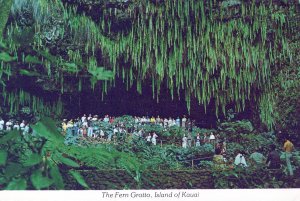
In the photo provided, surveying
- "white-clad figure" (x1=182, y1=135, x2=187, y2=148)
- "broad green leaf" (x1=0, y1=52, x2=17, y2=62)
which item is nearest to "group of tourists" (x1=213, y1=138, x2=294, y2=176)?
"white-clad figure" (x1=182, y1=135, x2=187, y2=148)

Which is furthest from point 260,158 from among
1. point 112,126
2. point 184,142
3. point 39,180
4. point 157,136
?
point 39,180

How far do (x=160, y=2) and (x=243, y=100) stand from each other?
61cm

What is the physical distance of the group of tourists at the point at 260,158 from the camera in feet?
5.22

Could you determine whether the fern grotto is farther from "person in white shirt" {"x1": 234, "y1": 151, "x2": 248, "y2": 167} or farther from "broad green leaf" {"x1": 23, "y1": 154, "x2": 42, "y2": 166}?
"broad green leaf" {"x1": 23, "y1": 154, "x2": 42, "y2": 166}

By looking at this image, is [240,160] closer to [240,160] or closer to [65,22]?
[240,160]

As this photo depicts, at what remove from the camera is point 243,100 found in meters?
1.78

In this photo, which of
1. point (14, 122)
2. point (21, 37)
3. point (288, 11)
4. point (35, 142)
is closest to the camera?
point (21, 37)

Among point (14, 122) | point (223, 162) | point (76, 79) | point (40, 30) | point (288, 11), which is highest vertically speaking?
point (288, 11)

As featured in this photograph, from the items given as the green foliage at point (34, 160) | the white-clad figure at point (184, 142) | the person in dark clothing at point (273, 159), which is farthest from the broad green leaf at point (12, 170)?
the person in dark clothing at point (273, 159)

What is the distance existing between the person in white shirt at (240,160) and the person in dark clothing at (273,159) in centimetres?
10

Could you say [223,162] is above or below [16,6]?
below

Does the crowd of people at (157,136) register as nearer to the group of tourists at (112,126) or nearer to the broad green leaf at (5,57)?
the group of tourists at (112,126)

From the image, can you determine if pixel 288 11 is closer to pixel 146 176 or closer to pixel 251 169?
pixel 251 169
